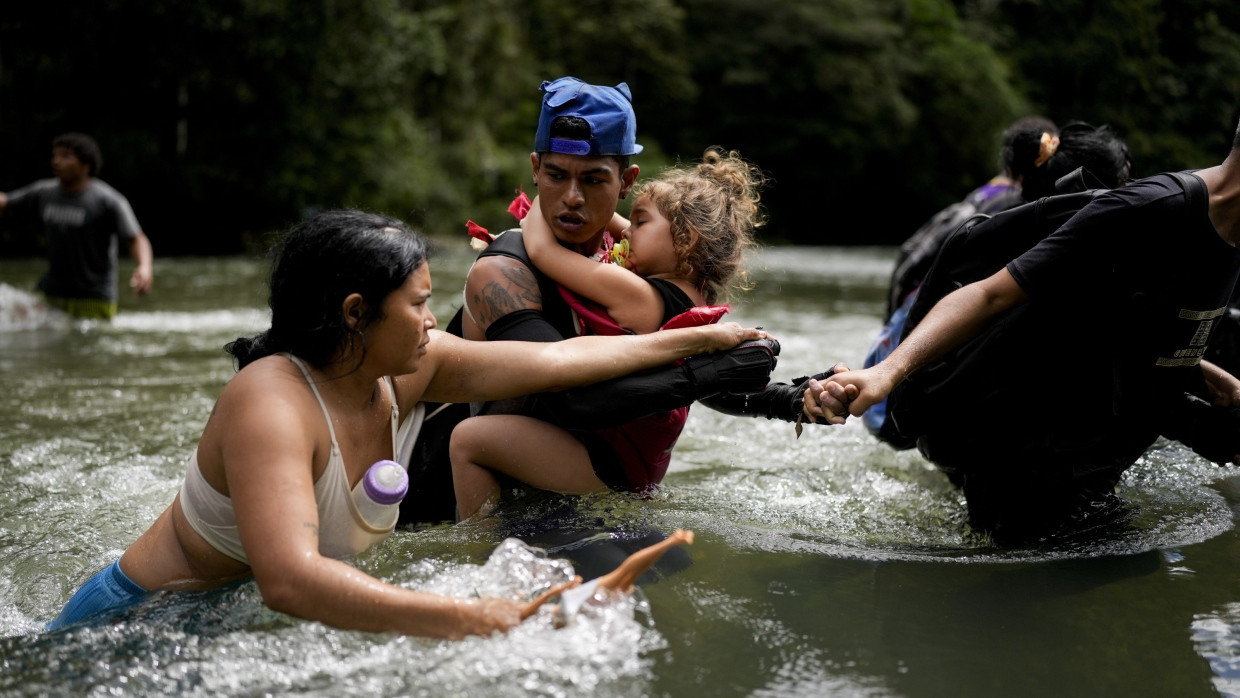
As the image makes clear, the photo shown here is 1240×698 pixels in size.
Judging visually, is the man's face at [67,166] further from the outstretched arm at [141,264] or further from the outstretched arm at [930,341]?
the outstretched arm at [930,341]

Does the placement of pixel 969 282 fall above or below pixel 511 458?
above

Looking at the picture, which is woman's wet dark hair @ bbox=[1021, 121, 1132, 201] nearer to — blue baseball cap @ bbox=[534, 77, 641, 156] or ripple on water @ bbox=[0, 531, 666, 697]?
blue baseball cap @ bbox=[534, 77, 641, 156]

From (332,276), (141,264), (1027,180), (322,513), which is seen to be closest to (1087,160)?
(1027,180)

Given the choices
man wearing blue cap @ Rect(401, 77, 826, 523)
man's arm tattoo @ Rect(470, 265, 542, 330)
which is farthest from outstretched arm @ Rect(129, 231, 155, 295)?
man's arm tattoo @ Rect(470, 265, 542, 330)

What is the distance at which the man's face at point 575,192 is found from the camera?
3.59 meters

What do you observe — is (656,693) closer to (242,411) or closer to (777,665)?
(777,665)

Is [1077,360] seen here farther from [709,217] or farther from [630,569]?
[630,569]

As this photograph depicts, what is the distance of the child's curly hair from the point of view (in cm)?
365

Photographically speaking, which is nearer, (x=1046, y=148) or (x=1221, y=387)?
(x=1221, y=387)

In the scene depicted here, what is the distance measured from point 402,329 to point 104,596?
44.9 inches

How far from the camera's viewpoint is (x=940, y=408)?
4.02m

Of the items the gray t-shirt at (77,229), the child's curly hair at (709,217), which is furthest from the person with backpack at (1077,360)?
the gray t-shirt at (77,229)

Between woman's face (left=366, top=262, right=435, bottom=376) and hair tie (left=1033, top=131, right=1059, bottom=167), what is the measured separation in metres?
3.12

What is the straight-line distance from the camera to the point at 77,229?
9.94 meters
